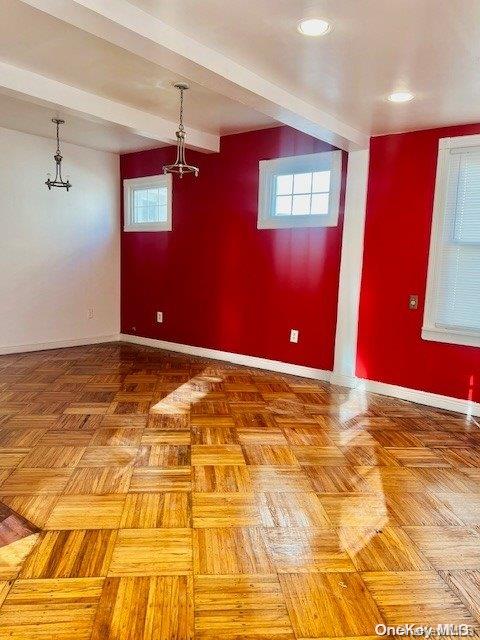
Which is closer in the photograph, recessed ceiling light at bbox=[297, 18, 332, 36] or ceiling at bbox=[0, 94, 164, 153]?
recessed ceiling light at bbox=[297, 18, 332, 36]

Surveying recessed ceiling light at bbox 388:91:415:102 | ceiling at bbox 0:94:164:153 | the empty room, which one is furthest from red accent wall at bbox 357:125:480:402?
ceiling at bbox 0:94:164:153

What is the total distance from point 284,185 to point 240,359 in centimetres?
181

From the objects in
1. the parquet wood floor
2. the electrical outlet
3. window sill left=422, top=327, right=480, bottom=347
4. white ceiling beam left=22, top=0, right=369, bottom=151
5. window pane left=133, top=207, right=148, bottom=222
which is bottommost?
the parquet wood floor

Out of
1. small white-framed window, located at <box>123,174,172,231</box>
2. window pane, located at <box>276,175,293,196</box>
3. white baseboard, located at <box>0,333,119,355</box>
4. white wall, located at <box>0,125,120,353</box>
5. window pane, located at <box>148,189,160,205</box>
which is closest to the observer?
window pane, located at <box>276,175,293,196</box>

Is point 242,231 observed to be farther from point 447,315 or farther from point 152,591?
point 152,591

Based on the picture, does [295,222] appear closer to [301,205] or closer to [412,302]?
[301,205]

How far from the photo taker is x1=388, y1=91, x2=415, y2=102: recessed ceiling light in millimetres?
2877

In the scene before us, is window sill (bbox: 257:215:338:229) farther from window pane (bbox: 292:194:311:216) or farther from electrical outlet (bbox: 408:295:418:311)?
electrical outlet (bbox: 408:295:418:311)

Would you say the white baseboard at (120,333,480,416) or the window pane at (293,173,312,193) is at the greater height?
the window pane at (293,173,312,193)

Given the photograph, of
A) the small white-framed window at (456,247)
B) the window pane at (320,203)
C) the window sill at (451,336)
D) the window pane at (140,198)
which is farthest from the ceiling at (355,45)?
the window pane at (140,198)

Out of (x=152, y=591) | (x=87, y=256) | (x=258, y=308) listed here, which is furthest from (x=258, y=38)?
(x=87, y=256)

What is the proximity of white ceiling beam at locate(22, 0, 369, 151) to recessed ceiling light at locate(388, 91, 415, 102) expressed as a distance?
50cm

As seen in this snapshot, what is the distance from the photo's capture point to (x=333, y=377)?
14.0ft

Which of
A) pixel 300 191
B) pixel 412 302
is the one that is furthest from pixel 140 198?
pixel 412 302
